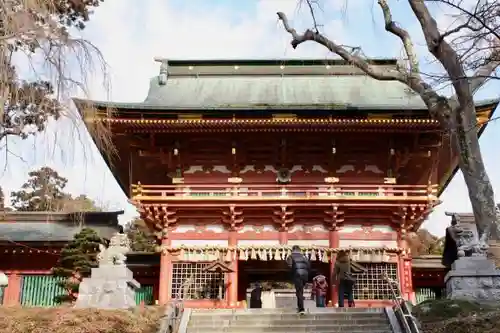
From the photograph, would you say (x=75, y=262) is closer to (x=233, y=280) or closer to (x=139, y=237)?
(x=233, y=280)

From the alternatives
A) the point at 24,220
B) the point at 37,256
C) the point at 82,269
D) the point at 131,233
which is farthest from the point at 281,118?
the point at 131,233

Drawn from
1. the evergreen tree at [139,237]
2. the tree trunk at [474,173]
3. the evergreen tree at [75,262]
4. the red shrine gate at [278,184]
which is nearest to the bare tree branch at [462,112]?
the tree trunk at [474,173]

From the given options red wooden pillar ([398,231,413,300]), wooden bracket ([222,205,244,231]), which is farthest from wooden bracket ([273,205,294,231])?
red wooden pillar ([398,231,413,300])

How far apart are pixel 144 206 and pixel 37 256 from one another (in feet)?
17.1

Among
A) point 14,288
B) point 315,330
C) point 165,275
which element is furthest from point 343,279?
point 14,288

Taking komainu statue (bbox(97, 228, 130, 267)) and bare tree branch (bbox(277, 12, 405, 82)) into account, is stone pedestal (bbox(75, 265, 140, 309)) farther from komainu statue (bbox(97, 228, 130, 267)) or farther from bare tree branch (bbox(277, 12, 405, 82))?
bare tree branch (bbox(277, 12, 405, 82))

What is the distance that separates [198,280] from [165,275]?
1.11 m

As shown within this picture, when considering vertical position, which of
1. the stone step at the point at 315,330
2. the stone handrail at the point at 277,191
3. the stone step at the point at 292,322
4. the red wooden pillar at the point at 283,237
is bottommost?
the stone step at the point at 315,330

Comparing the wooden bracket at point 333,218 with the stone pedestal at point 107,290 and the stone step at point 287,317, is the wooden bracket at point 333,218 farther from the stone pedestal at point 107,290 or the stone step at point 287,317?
the stone pedestal at point 107,290

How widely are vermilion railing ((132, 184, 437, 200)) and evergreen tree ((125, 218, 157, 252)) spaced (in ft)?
61.2

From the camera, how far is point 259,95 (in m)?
23.9

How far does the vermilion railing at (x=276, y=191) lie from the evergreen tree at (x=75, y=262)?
221cm

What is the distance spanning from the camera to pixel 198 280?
20.3 metres

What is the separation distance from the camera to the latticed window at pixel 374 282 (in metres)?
20.2
